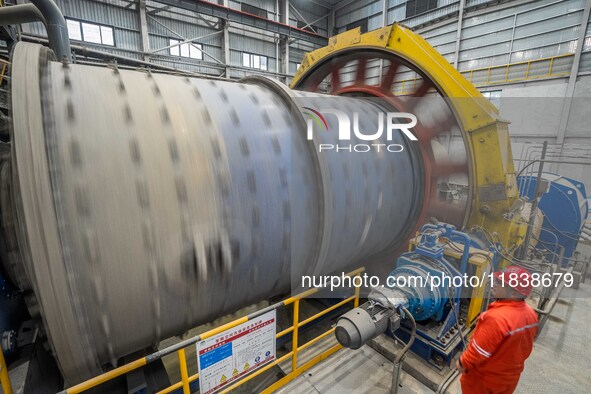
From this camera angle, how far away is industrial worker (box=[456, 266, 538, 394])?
1929 mm

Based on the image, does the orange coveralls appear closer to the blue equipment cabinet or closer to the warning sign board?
the warning sign board

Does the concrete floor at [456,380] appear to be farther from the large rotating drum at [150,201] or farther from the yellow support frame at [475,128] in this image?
the yellow support frame at [475,128]

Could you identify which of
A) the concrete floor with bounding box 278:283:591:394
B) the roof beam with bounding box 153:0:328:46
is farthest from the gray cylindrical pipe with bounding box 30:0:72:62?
the roof beam with bounding box 153:0:328:46

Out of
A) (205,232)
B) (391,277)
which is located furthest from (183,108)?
(391,277)

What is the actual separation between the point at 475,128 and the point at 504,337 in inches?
69.2

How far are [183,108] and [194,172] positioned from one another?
400 millimetres

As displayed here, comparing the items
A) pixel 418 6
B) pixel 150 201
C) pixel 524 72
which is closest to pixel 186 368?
pixel 150 201

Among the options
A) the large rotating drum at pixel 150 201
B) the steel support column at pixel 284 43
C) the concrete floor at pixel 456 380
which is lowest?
the concrete floor at pixel 456 380

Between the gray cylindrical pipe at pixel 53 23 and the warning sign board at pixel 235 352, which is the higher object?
the gray cylindrical pipe at pixel 53 23

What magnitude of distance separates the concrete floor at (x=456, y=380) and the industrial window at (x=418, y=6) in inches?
630

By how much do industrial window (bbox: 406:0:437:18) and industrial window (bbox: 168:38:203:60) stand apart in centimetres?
1085

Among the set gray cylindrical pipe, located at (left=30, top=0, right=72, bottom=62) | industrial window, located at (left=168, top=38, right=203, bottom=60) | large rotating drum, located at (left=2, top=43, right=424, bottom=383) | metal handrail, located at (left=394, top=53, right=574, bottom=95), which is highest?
industrial window, located at (left=168, top=38, right=203, bottom=60)

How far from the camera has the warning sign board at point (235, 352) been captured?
2023 millimetres

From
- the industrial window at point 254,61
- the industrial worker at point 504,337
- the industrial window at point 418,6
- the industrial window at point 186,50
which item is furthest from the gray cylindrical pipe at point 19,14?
the industrial window at point 418,6
